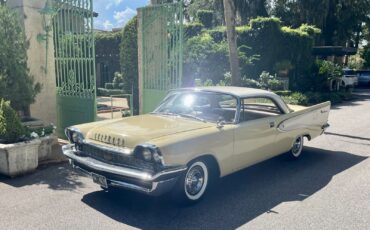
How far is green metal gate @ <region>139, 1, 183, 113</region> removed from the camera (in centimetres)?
825

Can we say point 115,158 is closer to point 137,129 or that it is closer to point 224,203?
point 137,129

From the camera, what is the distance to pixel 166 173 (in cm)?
411

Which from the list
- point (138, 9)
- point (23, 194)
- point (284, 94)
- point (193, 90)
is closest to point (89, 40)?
point (138, 9)

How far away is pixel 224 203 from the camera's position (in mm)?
4773

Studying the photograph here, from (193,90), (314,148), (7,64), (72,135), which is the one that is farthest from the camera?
(314,148)

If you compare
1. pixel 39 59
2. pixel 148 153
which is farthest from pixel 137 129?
pixel 39 59

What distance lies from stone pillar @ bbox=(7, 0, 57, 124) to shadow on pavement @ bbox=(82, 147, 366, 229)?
13.9ft

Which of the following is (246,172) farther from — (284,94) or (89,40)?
(284,94)

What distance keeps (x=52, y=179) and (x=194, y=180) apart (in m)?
2.52

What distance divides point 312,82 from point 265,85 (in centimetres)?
418

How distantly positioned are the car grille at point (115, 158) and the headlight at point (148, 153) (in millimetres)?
77

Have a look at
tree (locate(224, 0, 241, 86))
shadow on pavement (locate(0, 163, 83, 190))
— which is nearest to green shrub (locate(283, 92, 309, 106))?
tree (locate(224, 0, 241, 86))

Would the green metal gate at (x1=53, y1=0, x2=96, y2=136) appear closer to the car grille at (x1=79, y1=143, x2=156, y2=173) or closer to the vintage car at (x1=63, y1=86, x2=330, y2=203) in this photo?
the vintage car at (x1=63, y1=86, x2=330, y2=203)

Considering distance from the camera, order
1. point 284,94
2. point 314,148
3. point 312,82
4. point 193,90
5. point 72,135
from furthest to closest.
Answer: point 312,82 < point 284,94 < point 314,148 < point 193,90 < point 72,135
